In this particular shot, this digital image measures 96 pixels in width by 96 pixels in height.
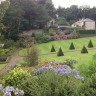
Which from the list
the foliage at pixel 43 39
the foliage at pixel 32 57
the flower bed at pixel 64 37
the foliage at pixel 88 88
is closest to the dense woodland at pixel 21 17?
the foliage at pixel 43 39

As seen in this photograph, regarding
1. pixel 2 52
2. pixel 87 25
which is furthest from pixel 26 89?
pixel 87 25

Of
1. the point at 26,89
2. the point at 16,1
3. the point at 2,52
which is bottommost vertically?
the point at 2,52

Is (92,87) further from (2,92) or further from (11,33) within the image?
(11,33)

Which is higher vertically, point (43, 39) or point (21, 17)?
point (21, 17)

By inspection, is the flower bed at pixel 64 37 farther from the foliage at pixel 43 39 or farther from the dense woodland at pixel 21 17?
the dense woodland at pixel 21 17

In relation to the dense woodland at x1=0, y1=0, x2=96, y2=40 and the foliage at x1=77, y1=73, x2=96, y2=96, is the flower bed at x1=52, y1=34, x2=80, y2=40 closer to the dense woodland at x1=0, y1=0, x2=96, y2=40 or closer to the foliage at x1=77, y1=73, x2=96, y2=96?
the dense woodland at x1=0, y1=0, x2=96, y2=40

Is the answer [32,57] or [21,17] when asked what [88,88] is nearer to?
[32,57]

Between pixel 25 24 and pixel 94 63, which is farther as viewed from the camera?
pixel 25 24

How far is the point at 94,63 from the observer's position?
14406mm

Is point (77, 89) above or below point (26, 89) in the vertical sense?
above

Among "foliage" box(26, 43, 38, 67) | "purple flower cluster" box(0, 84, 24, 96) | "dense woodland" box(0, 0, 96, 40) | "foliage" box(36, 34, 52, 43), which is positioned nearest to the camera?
"purple flower cluster" box(0, 84, 24, 96)

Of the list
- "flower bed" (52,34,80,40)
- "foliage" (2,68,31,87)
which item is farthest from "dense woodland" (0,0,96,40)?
"foliage" (2,68,31,87)

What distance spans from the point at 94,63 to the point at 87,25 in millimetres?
64009

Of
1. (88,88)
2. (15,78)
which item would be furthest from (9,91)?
(15,78)
